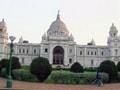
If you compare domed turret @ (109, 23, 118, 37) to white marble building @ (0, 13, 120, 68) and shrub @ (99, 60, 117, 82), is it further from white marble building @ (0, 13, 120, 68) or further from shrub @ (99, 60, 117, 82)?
shrub @ (99, 60, 117, 82)

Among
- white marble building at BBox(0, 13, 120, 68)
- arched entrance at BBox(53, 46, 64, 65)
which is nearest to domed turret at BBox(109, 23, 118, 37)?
white marble building at BBox(0, 13, 120, 68)

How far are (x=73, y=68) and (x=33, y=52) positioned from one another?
169ft

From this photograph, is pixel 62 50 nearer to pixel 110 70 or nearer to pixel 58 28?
pixel 58 28

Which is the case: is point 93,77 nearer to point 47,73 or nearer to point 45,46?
point 47,73

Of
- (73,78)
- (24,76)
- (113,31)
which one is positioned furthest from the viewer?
(113,31)

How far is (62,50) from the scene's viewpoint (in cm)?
9181

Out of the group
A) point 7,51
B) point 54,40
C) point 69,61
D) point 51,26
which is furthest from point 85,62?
point 7,51

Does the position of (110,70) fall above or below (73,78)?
above

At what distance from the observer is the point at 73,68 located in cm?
4444

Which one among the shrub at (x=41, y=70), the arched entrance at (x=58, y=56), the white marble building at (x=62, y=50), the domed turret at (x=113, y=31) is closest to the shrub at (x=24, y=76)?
the shrub at (x=41, y=70)

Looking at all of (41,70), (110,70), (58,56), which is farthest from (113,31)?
(41,70)

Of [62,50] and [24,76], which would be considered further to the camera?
[62,50]

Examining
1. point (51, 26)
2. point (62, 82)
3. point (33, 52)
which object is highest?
point (51, 26)

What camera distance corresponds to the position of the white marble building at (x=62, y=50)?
294ft
